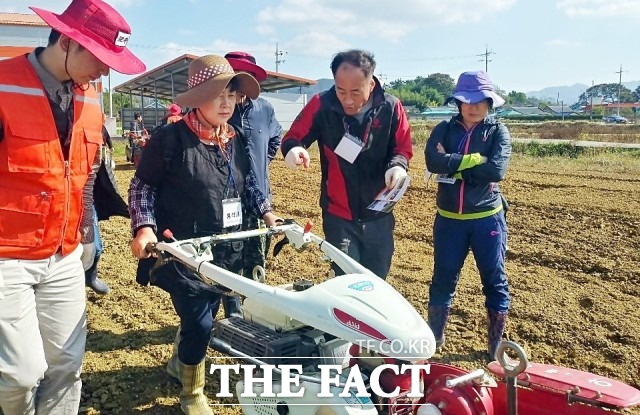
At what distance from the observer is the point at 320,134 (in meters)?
3.60

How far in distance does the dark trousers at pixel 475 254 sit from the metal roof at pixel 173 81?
2016 cm

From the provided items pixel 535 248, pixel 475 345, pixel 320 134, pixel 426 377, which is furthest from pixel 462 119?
pixel 535 248

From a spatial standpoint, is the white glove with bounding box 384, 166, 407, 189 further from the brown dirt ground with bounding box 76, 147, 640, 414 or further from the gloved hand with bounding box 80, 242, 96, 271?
the gloved hand with bounding box 80, 242, 96, 271

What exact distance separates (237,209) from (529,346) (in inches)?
91.9

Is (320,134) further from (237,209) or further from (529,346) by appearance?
(529,346)

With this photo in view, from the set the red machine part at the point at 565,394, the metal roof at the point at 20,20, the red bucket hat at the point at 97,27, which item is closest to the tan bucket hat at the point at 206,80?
the red bucket hat at the point at 97,27

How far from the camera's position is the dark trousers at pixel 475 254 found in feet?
12.3

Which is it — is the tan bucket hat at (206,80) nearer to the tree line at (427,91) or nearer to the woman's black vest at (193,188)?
the woman's black vest at (193,188)

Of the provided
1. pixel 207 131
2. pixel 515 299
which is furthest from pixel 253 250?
pixel 515 299

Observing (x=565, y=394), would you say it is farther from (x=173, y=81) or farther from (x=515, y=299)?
(x=173, y=81)

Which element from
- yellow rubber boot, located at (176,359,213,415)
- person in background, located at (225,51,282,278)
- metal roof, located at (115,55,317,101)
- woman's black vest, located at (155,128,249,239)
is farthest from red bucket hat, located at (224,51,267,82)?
metal roof, located at (115,55,317,101)

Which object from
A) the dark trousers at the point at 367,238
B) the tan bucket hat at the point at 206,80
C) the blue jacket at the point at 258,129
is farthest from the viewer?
the blue jacket at the point at 258,129

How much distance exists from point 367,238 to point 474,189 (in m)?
0.76

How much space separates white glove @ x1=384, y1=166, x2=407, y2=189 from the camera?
3.18 metres
